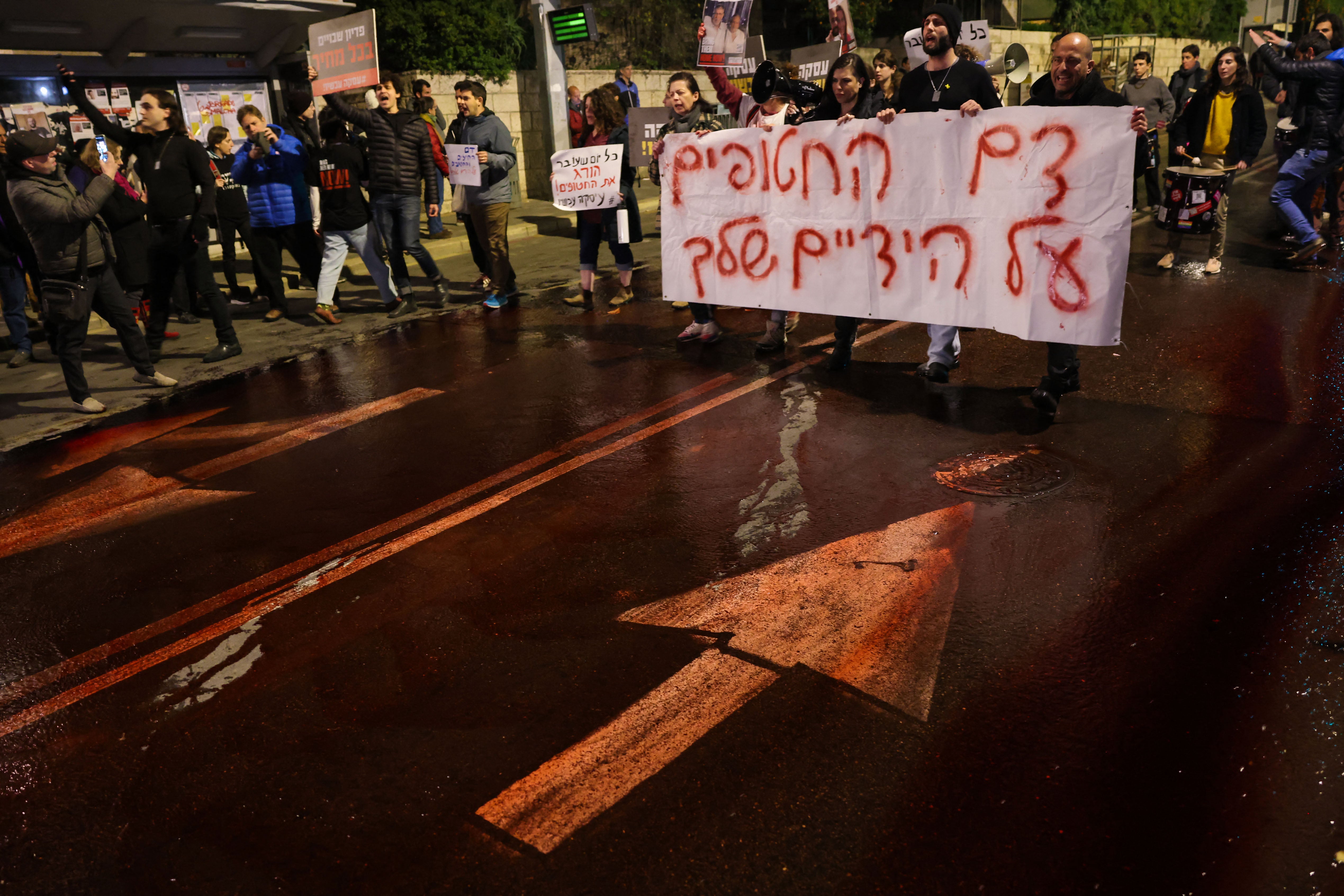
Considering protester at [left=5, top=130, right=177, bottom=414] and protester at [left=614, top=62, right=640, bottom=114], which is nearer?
protester at [left=5, top=130, right=177, bottom=414]

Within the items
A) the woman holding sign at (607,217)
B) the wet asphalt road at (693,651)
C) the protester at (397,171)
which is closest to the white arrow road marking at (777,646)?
the wet asphalt road at (693,651)

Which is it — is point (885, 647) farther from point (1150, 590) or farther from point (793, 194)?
point (793, 194)

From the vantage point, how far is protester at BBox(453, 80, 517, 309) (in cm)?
909

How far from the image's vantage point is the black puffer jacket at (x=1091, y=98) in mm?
5422

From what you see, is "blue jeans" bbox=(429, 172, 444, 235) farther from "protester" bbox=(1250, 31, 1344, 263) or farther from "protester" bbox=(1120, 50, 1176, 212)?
"protester" bbox=(1120, 50, 1176, 212)

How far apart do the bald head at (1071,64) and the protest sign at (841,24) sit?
6.40 meters

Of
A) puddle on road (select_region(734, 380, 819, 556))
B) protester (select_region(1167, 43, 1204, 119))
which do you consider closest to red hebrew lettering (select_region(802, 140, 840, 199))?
puddle on road (select_region(734, 380, 819, 556))

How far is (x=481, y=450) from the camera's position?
5.89 m

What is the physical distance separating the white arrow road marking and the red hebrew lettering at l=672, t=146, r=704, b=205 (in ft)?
11.7

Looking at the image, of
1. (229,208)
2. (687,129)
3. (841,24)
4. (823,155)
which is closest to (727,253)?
(823,155)

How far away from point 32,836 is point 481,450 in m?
3.26

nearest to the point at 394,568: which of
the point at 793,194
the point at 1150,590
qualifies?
the point at 1150,590

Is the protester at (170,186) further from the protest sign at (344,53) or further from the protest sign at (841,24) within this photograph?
the protest sign at (841,24)

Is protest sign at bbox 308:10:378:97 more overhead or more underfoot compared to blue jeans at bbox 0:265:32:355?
more overhead
